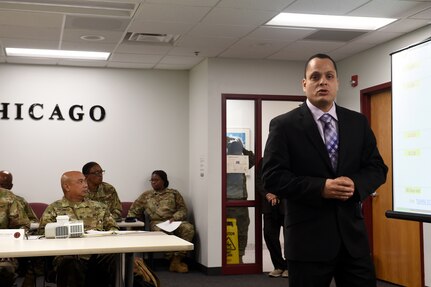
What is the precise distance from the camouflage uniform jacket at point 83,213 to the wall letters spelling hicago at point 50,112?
350 centimetres

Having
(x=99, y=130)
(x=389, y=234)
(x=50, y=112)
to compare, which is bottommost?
(x=389, y=234)

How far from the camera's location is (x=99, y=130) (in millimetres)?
8078

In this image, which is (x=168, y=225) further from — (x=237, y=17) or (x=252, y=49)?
(x=237, y=17)

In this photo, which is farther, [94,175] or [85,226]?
[94,175]

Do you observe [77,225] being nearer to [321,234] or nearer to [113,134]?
[321,234]

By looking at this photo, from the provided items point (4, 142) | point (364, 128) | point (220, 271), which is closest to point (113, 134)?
point (4, 142)

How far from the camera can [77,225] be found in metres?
4.02

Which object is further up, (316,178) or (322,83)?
(322,83)

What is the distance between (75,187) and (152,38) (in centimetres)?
243

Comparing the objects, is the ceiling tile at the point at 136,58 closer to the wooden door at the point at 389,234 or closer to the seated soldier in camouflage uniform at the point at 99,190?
the seated soldier in camouflage uniform at the point at 99,190

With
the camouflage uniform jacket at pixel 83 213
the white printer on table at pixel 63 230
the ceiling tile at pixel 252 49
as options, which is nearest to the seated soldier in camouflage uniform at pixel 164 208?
the ceiling tile at pixel 252 49

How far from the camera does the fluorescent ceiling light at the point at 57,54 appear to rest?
7.14m

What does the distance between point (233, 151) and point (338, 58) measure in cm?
180

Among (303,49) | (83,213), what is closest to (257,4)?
(303,49)
